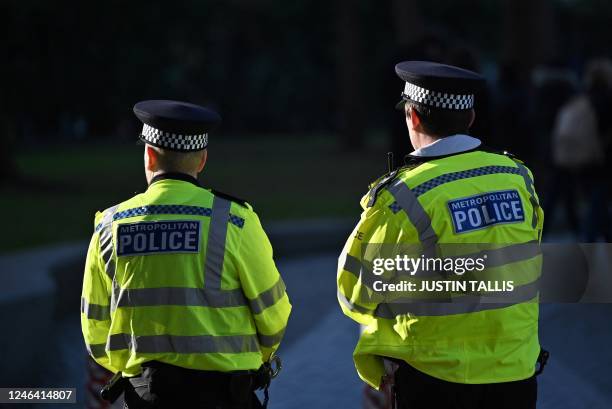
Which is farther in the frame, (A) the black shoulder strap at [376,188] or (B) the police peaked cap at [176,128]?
(B) the police peaked cap at [176,128]

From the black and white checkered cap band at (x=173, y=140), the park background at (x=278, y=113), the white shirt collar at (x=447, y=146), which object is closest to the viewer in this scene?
the white shirt collar at (x=447, y=146)

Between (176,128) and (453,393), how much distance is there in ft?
3.90

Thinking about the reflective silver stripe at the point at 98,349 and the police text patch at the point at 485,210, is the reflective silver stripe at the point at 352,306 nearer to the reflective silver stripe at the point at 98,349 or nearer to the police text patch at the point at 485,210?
the police text patch at the point at 485,210

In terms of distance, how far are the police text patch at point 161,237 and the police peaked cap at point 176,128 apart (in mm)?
269

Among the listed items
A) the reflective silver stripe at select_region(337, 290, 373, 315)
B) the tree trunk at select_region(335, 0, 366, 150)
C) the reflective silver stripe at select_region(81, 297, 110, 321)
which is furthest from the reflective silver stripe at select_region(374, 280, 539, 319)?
the tree trunk at select_region(335, 0, 366, 150)

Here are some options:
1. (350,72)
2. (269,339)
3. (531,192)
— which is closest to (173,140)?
(269,339)

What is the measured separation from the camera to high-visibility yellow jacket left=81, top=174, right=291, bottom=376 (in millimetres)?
3541

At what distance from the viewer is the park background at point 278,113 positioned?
24.6 ft

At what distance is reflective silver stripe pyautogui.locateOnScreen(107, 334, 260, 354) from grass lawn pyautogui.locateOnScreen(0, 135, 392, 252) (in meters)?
10.3

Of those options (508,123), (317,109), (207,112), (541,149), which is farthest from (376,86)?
(207,112)

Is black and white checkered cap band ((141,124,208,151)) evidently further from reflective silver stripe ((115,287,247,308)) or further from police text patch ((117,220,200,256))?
reflective silver stripe ((115,287,247,308))

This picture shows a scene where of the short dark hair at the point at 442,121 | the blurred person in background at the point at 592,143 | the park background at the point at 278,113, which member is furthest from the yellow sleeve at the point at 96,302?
the blurred person in background at the point at 592,143

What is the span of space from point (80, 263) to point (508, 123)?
14.2 feet

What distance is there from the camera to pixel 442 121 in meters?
3.61
